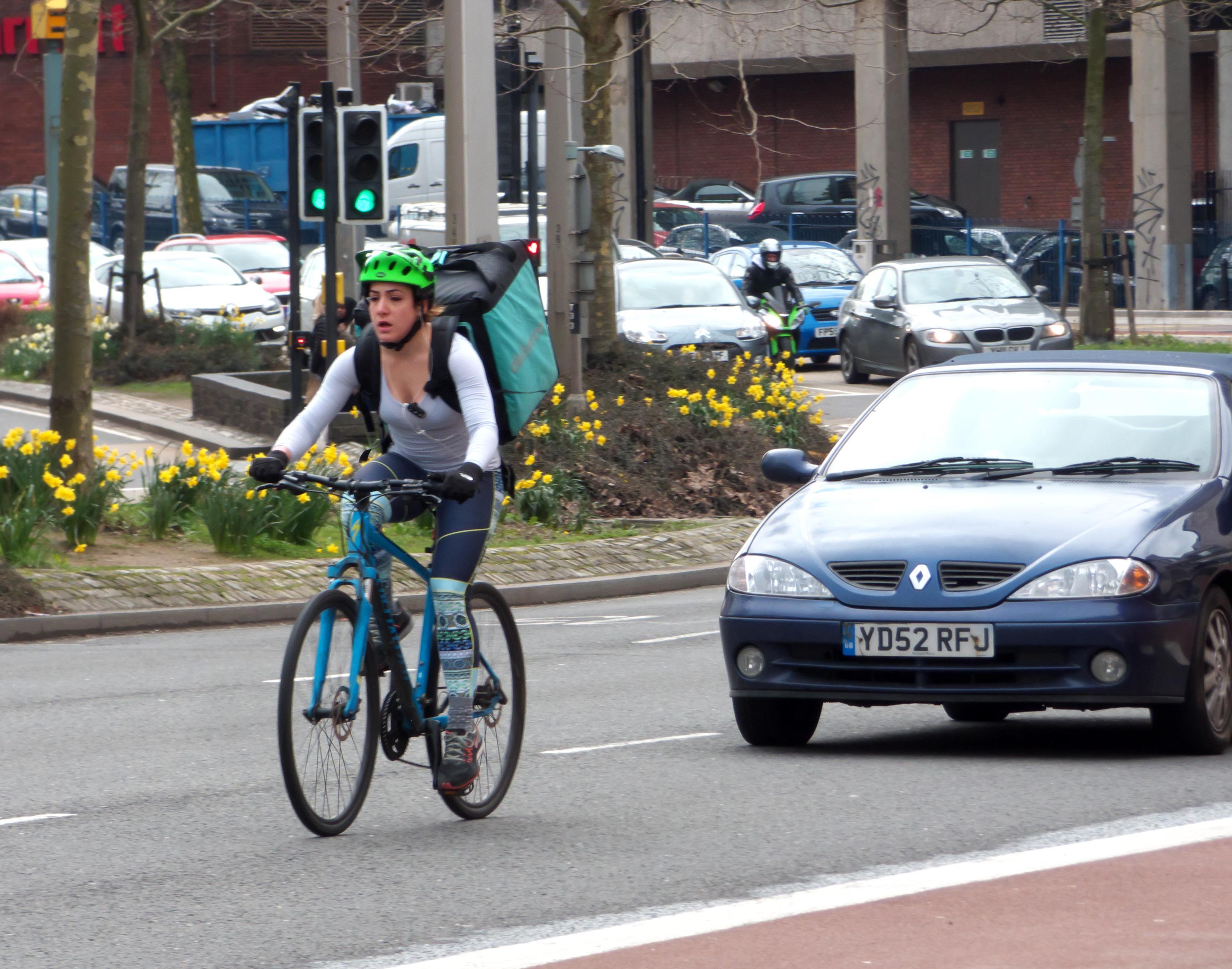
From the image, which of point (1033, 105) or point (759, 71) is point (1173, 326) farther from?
point (759, 71)

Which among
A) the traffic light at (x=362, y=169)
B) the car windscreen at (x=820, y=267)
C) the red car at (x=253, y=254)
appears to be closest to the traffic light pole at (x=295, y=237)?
the traffic light at (x=362, y=169)

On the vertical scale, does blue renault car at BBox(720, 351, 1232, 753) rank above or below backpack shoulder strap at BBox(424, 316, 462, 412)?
below

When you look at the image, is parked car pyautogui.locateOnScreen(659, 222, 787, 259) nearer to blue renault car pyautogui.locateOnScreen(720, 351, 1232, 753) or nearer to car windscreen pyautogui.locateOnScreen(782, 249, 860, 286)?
car windscreen pyautogui.locateOnScreen(782, 249, 860, 286)

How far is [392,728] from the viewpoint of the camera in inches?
268

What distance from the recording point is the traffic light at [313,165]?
60.9 feet

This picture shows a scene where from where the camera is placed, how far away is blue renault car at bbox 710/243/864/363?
34500 millimetres

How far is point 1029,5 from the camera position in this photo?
49031 millimetres

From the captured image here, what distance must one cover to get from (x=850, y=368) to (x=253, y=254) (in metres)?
12.3

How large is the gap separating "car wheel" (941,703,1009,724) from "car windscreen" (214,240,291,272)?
30.0 metres

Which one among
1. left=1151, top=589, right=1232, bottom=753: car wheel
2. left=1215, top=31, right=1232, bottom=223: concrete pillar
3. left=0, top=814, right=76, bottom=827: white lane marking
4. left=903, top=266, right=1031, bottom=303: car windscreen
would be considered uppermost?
left=1215, top=31, right=1232, bottom=223: concrete pillar

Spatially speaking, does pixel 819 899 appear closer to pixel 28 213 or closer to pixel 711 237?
pixel 711 237

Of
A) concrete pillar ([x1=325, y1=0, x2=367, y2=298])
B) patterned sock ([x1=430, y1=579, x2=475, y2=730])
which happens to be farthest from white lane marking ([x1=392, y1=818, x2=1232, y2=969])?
concrete pillar ([x1=325, y1=0, x2=367, y2=298])

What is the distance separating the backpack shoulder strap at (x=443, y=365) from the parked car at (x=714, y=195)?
46.5 m

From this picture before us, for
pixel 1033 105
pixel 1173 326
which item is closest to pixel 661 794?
pixel 1173 326
